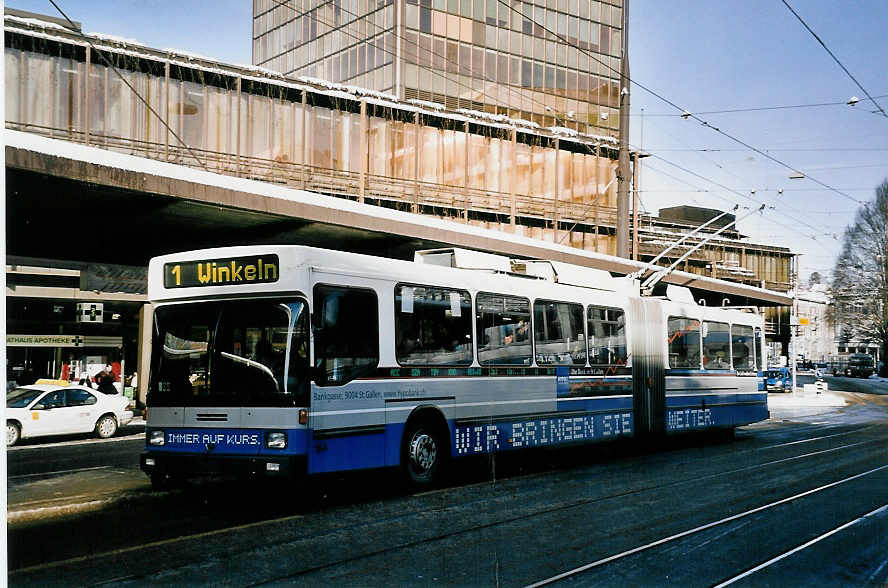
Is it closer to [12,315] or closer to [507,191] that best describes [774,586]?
[12,315]

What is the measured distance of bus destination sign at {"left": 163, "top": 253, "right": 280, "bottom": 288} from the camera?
10133 millimetres

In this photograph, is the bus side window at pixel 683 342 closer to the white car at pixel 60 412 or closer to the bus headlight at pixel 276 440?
the bus headlight at pixel 276 440

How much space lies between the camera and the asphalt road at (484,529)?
7094mm

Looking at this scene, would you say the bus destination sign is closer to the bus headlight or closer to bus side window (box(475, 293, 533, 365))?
the bus headlight

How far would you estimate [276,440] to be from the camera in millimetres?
9727

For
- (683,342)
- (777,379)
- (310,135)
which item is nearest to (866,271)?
(777,379)

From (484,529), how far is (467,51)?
4937 centimetres

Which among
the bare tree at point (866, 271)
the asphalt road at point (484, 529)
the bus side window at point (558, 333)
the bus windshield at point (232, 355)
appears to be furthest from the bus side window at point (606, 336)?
the bare tree at point (866, 271)

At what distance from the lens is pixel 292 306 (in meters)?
10.0

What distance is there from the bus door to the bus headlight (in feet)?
28.7

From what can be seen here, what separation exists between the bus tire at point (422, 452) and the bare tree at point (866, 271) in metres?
66.0

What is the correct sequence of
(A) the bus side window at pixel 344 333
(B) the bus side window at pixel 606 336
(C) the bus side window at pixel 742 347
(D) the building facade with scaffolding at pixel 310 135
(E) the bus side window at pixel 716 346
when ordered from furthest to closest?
1. (D) the building facade with scaffolding at pixel 310 135
2. (C) the bus side window at pixel 742 347
3. (E) the bus side window at pixel 716 346
4. (B) the bus side window at pixel 606 336
5. (A) the bus side window at pixel 344 333

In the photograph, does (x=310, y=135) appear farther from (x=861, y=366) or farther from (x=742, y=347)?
(x=861, y=366)

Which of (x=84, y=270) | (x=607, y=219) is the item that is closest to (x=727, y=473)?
(x=84, y=270)
